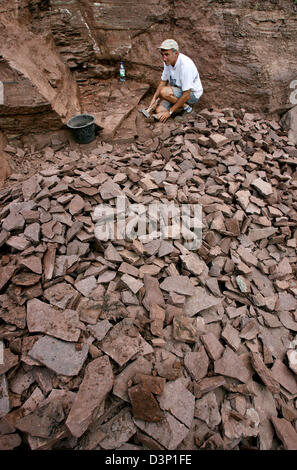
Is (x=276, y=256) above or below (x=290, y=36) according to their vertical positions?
below

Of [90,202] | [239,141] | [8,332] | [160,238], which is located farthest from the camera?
[239,141]

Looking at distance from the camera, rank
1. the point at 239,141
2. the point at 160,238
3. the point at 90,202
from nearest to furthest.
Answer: the point at 160,238 < the point at 90,202 < the point at 239,141

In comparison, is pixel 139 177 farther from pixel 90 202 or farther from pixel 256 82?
pixel 256 82

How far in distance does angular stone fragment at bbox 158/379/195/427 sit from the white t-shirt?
15.8 feet

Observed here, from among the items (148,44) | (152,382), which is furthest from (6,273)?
(148,44)

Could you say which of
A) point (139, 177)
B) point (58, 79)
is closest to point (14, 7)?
point (58, 79)

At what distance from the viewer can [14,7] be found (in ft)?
14.7

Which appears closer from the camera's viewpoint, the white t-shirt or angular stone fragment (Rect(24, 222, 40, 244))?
angular stone fragment (Rect(24, 222, 40, 244))

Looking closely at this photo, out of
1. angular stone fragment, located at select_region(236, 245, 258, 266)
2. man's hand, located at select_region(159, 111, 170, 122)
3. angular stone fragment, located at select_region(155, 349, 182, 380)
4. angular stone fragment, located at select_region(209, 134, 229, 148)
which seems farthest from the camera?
man's hand, located at select_region(159, 111, 170, 122)

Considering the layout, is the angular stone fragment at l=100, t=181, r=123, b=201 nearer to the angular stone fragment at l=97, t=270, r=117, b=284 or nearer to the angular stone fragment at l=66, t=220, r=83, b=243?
the angular stone fragment at l=66, t=220, r=83, b=243

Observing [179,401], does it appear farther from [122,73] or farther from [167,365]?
[122,73]

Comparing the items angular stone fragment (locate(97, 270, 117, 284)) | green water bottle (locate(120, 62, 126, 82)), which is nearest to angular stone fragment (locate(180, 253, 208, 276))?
angular stone fragment (locate(97, 270, 117, 284))

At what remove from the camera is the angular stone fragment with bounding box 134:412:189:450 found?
1965mm

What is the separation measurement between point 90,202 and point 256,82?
434 centimetres
